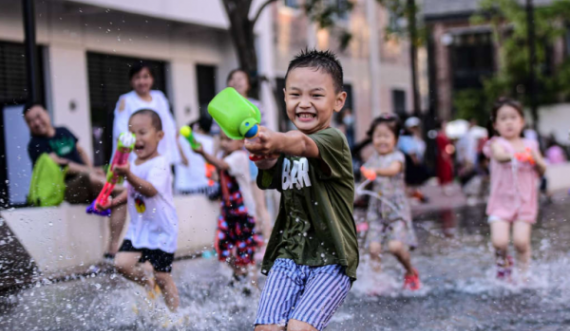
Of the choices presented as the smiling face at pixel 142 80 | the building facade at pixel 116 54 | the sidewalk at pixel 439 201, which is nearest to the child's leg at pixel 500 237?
the smiling face at pixel 142 80

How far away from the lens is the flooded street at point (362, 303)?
5.37 metres

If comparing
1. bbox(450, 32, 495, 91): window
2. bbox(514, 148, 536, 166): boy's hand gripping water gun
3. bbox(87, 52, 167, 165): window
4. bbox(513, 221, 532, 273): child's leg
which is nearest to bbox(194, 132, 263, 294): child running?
bbox(513, 221, 532, 273): child's leg

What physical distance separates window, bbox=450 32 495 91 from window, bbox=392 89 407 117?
1475cm

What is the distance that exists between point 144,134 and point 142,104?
194 cm

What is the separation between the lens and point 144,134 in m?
5.62

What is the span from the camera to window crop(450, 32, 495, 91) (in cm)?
4519

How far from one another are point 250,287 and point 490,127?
2612 millimetres

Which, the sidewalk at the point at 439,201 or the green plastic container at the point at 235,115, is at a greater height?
→ the green plastic container at the point at 235,115

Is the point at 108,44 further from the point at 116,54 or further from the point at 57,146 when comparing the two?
the point at 57,146

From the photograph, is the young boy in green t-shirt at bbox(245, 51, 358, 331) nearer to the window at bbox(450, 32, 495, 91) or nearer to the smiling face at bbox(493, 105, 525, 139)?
the smiling face at bbox(493, 105, 525, 139)

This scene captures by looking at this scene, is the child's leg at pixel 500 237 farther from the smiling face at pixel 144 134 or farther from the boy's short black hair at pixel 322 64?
the boy's short black hair at pixel 322 64

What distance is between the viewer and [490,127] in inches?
287

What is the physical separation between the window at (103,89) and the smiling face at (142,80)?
747cm

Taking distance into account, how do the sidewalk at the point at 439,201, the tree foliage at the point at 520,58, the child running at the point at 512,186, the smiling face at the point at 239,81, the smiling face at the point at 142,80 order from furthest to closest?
1. the tree foliage at the point at 520,58
2. the sidewalk at the point at 439,201
3. the smiling face at the point at 239,81
4. the smiling face at the point at 142,80
5. the child running at the point at 512,186
